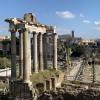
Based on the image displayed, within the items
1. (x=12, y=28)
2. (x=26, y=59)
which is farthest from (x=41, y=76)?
(x=12, y=28)

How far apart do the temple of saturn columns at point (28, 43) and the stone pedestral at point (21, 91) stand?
1.53ft

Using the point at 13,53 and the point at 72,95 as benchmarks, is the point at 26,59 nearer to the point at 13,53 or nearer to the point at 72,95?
the point at 13,53

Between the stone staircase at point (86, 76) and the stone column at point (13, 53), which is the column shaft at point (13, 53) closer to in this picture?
the stone column at point (13, 53)

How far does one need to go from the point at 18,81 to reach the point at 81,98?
5354 mm

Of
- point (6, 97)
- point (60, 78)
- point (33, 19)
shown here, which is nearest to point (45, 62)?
point (60, 78)

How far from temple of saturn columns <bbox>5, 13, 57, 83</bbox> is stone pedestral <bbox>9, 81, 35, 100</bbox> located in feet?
1.53

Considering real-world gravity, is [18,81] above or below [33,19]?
below

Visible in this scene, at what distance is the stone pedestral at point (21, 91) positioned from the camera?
2173 centimetres

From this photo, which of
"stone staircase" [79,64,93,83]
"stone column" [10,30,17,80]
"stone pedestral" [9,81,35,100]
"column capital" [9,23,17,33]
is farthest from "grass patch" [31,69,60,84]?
"stone staircase" [79,64,93,83]

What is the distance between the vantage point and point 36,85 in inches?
907

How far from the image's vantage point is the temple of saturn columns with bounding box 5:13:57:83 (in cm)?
2230

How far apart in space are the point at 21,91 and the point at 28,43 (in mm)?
3617

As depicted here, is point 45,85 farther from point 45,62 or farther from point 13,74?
point 45,62

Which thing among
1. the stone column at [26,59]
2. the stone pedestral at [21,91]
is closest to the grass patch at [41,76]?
the stone column at [26,59]
